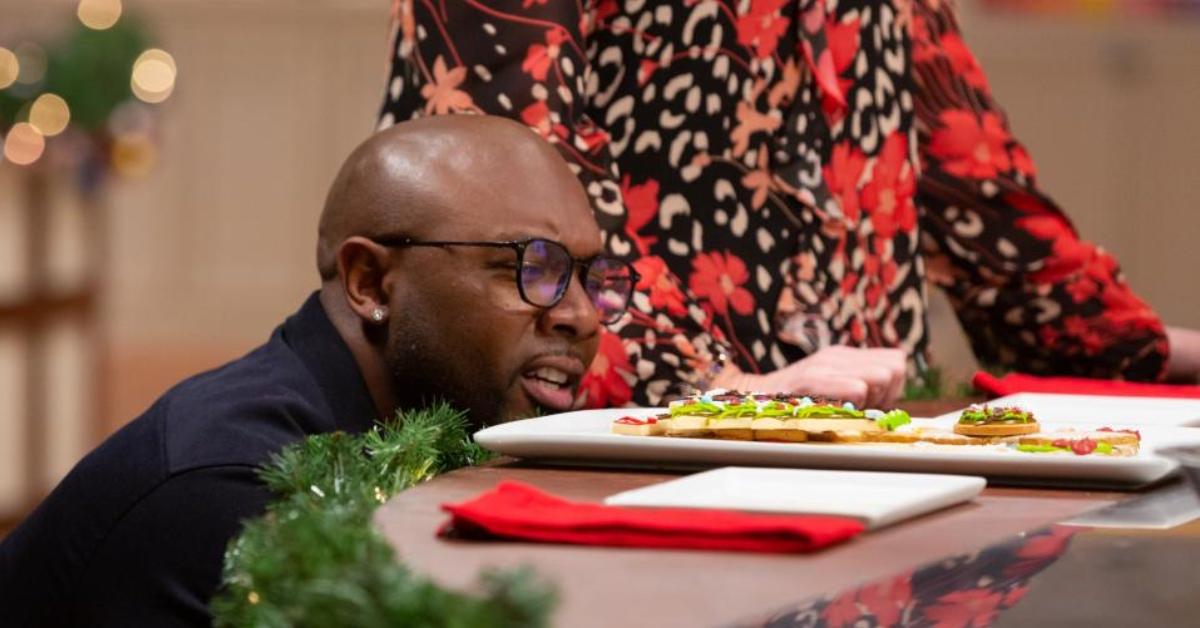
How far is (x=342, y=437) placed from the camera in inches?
47.7

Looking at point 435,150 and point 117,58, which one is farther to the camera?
point 117,58

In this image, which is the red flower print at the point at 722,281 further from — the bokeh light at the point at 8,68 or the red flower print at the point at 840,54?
the bokeh light at the point at 8,68

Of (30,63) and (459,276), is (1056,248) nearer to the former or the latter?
(459,276)

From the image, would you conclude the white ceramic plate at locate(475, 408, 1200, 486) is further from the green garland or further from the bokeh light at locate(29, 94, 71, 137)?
the bokeh light at locate(29, 94, 71, 137)

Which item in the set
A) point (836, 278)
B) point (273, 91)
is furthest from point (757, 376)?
point (273, 91)

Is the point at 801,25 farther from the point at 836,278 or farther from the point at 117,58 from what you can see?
the point at 117,58

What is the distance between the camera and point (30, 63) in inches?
170

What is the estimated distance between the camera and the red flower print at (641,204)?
1965 millimetres

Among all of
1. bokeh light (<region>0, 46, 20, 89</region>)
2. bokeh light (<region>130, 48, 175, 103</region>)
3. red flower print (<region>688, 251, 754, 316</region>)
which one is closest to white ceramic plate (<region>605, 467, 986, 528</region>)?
red flower print (<region>688, 251, 754, 316</region>)

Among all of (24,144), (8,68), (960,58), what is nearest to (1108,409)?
(960,58)

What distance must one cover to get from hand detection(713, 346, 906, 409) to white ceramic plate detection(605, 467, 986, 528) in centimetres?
56

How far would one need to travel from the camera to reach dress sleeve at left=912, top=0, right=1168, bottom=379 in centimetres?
228

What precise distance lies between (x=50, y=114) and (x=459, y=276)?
10.1 feet

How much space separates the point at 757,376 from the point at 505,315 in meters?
0.38
